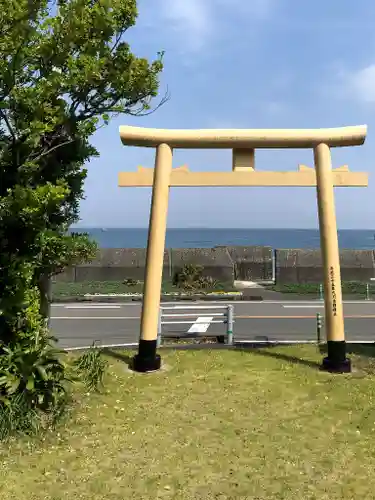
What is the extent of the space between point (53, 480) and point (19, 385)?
1.60 meters

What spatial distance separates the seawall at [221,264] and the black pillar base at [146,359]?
1444 centimetres

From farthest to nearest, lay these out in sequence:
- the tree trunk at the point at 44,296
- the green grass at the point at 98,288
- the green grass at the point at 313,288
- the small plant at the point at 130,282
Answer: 1. the small plant at the point at 130,282
2. the green grass at the point at 98,288
3. the green grass at the point at 313,288
4. the tree trunk at the point at 44,296

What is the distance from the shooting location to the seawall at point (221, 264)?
22.9 meters

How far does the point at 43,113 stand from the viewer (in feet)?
19.9

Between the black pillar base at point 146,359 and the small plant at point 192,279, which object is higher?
the small plant at point 192,279

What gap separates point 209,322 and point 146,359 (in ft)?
13.0

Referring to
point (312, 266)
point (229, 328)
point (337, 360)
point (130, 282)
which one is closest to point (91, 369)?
point (229, 328)

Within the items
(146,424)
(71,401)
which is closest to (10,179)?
(71,401)

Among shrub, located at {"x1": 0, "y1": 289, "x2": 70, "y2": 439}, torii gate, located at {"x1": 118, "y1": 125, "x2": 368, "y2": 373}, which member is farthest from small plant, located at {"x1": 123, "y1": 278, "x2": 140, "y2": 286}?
shrub, located at {"x1": 0, "y1": 289, "x2": 70, "y2": 439}

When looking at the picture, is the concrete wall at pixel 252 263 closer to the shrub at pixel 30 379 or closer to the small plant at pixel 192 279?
the small plant at pixel 192 279

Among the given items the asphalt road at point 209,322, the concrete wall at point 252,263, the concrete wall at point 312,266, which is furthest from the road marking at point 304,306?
the concrete wall at point 252,263

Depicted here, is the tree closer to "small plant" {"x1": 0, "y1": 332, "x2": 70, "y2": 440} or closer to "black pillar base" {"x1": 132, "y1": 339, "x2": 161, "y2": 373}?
"small plant" {"x1": 0, "y1": 332, "x2": 70, "y2": 440}

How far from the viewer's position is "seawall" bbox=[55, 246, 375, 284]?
22.9m

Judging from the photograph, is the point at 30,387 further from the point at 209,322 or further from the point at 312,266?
the point at 312,266
